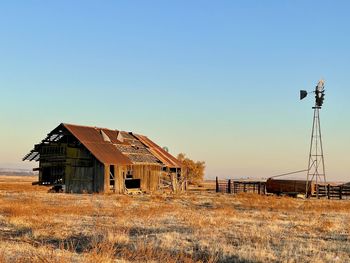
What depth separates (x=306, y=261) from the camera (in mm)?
9336

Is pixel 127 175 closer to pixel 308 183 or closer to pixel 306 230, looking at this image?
pixel 308 183

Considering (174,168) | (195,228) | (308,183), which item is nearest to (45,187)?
(174,168)

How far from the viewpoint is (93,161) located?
37.7 m

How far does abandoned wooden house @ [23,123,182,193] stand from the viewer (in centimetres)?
3762

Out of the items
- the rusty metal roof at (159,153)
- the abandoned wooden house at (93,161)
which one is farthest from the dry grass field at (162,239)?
the rusty metal roof at (159,153)

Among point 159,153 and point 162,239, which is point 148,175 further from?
point 162,239

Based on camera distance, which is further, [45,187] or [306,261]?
[45,187]

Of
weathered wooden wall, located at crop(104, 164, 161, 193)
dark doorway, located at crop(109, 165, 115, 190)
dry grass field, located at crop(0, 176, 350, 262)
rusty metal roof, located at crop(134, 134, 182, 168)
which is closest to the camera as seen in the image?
dry grass field, located at crop(0, 176, 350, 262)

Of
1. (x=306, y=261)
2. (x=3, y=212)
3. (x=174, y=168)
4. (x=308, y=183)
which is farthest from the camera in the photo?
(x=174, y=168)

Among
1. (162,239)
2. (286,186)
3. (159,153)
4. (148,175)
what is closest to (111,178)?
(148,175)

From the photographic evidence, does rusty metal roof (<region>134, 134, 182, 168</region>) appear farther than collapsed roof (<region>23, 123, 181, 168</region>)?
Yes

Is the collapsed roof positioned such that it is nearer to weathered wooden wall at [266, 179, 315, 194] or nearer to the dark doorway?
the dark doorway

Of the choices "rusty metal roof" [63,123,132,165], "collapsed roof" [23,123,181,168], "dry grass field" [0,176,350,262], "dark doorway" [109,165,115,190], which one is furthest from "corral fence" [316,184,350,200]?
"dry grass field" [0,176,350,262]

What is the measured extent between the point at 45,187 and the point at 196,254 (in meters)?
31.5
